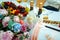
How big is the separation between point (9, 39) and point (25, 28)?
14cm

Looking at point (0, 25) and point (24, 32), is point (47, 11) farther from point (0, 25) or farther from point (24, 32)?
point (0, 25)

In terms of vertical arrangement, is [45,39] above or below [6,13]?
below

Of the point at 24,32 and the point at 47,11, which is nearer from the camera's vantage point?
the point at 24,32

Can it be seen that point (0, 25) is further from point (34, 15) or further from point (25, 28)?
point (34, 15)

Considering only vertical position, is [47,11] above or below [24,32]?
above

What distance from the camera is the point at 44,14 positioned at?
1.28 metres

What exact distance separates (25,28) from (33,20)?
12cm

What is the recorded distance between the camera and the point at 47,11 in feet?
4.43

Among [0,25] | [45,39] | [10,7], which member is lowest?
[45,39]

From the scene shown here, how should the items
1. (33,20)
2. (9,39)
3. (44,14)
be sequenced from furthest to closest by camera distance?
1. (44,14)
2. (33,20)
3. (9,39)

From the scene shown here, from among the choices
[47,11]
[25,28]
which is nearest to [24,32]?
[25,28]

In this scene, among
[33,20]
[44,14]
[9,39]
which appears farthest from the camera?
[44,14]

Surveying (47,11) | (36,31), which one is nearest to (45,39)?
(36,31)

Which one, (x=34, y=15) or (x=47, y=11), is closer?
(x=34, y=15)
